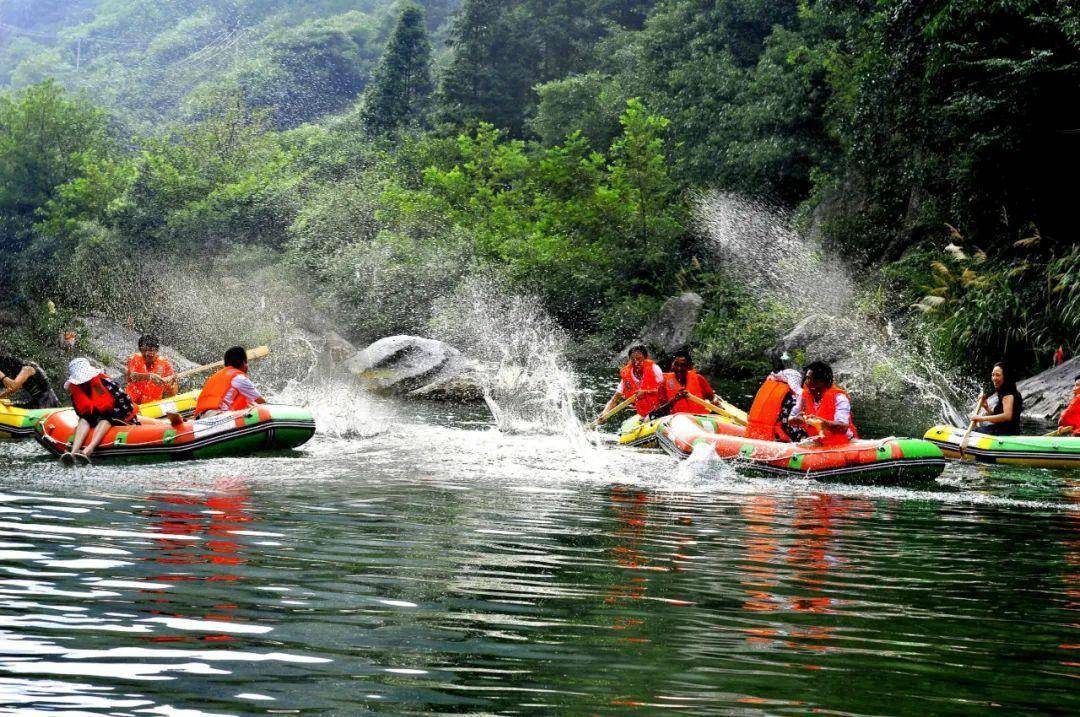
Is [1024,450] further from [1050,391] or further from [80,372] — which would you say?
[80,372]

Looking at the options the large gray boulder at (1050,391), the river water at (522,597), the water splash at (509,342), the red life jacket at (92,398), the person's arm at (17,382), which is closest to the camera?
the river water at (522,597)

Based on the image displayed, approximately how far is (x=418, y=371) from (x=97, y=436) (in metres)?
11.8

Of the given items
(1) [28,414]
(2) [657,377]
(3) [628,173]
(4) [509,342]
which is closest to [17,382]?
(1) [28,414]

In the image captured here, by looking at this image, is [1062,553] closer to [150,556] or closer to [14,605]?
[150,556]

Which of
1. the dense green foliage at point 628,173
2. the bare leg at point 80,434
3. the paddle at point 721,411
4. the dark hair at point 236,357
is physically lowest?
the bare leg at point 80,434

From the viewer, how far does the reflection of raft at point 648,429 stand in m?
13.9

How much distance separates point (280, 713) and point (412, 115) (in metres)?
55.4

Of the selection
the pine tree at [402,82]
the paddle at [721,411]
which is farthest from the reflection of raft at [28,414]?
the pine tree at [402,82]

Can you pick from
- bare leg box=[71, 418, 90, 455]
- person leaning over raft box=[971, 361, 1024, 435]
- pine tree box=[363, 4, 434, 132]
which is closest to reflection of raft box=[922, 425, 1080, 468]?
person leaning over raft box=[971, 361, 1024, 435]

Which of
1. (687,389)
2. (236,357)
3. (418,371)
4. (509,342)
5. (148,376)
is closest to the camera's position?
(236,357)

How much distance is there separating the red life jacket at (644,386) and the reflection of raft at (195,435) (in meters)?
4.19

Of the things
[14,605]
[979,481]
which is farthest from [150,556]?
[979,481]

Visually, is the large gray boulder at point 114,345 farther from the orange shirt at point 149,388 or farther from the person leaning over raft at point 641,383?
the person leaning over raft at point 641,383

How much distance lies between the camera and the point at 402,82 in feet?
191
